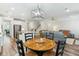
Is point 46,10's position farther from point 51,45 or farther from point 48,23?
point 51,45

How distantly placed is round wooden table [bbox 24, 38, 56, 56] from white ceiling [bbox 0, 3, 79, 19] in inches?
20.5

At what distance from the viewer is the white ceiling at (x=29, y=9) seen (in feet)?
5.85

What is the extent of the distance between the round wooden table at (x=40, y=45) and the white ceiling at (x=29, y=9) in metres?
0.52

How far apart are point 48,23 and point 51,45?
450mm

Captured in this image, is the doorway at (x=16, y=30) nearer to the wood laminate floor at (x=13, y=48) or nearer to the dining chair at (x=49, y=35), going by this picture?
the wood laminate floor at (x=13, y=48)

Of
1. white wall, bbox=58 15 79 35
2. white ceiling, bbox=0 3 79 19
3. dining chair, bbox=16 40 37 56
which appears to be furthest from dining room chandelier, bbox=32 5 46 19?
dining chair, bbox=16 40 37 56

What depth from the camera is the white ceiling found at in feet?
5.85

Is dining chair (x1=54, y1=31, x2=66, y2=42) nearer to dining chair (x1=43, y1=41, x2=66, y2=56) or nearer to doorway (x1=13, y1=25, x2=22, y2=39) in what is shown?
dining chair (x1=43, y1=41, x2=66, y2=56)

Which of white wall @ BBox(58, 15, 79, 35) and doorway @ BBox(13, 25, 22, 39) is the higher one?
white wall @ BBox(58, 15, 79, 35)

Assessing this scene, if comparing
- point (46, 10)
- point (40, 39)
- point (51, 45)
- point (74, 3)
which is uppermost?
point (74, 3)

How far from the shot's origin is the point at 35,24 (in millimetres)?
1794

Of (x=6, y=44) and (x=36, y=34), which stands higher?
(x=36, y=34)

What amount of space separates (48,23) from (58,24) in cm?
20

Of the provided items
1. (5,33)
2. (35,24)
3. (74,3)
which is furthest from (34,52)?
(74,3)
